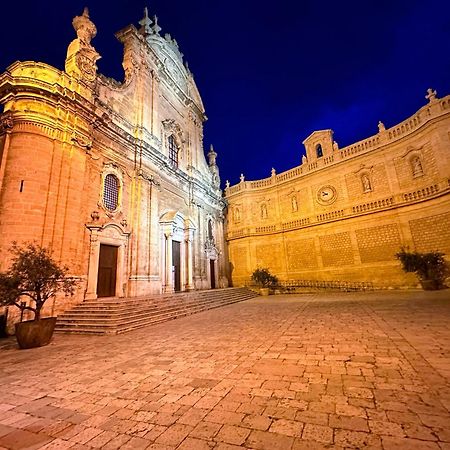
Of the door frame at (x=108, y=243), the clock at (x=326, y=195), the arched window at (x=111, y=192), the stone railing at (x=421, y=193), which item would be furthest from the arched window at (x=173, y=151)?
the stone railing at (x=421, y=193)

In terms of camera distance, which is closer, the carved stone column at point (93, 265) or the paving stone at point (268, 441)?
the paving stone at point (268, 441)

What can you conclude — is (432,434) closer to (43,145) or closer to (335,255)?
(43,145)

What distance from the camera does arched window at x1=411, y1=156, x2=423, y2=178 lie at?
15835mm

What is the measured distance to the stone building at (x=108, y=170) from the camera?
9.38 m

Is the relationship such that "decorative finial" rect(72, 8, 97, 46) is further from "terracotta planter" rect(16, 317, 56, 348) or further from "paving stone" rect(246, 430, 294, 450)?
"paving stone" rect(246, 430, 294, 450)

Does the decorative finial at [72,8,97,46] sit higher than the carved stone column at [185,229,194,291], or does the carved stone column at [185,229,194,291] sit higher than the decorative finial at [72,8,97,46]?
the decorative finial at [72,8,97,46]

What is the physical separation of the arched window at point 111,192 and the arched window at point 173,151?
5.94 metres

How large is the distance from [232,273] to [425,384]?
20897mm

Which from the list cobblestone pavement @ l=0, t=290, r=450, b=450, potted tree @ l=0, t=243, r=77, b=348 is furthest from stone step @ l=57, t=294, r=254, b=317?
cobblestone pavement @ l=0, t=290, r=450, b=450

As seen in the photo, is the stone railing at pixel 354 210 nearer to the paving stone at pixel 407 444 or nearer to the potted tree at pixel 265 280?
the potted tree at pixel 265 280

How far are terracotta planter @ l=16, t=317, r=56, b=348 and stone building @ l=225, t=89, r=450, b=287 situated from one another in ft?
57.8

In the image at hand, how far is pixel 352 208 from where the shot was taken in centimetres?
1828

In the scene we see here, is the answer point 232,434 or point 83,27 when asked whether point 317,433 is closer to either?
point 232,434

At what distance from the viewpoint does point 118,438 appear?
215 centimetres
